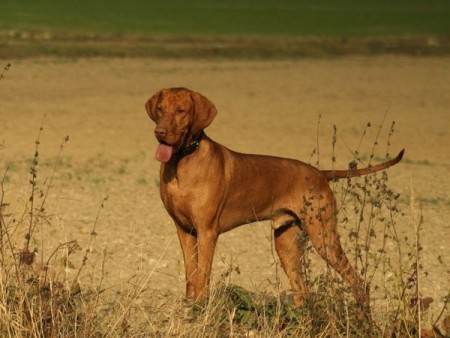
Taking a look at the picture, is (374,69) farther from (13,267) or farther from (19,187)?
(13,267)

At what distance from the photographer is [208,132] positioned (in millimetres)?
16891

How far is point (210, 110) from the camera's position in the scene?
692cm

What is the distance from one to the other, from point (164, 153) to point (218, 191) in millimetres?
497

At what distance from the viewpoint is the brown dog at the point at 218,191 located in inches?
271

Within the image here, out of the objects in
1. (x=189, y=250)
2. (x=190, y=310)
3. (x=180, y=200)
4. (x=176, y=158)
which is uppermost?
(x=176, y=158)

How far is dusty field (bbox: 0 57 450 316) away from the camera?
946 centimetres

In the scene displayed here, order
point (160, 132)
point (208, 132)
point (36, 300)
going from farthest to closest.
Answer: point (208, 132) → point (160, 132) → point (36, 300)

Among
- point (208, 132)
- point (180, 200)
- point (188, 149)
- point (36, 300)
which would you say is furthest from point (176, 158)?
point (208, 132)

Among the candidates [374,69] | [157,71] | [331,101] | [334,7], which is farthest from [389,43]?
[334,7]

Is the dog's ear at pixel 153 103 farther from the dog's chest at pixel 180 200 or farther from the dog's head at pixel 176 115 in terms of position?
the dog's chest at pixel 180 200

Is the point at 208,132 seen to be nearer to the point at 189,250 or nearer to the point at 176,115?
the point at 189,250

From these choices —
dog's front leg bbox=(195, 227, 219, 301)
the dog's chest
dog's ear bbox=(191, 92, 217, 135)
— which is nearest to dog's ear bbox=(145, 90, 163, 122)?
dog's ear bbox=(191, 92, 217, 135)

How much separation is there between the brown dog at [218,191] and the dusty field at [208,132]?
28cm

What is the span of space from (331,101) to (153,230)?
34.9 ft
